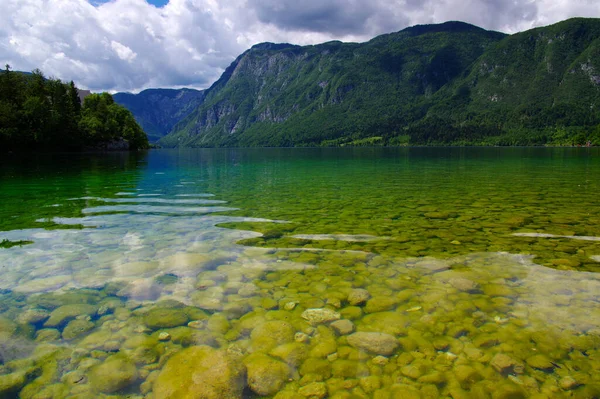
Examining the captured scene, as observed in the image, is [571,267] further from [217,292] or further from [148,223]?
[148,223]

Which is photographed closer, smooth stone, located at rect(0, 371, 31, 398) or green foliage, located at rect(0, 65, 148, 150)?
smooth stone, located at rect(0, 371, 31, 398)

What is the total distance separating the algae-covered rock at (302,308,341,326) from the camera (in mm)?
5926

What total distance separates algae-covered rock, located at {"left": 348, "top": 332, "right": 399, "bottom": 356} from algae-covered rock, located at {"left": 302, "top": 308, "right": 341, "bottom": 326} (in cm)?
62

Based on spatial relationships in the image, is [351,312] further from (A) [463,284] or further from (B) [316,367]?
(A) [463,284]

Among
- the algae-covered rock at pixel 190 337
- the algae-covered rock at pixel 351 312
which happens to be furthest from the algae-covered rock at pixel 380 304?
the algae-covered rock at pixel 190 337

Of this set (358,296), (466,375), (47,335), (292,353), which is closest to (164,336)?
(47,335)

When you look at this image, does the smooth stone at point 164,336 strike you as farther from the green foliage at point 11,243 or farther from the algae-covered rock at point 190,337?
the green foliage at point 11,243

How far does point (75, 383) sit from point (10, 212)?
603 inches

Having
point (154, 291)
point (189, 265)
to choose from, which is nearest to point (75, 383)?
point (154, 291)

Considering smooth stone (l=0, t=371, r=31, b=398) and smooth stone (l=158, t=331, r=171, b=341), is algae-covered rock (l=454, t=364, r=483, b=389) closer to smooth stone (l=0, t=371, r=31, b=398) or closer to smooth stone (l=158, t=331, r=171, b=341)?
smooth stone (l=158, t=331, r=171, b=341)

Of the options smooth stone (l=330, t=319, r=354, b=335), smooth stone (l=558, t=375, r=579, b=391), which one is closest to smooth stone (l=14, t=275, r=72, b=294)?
smooth stone (l=330, t=319, r=354, b=335)

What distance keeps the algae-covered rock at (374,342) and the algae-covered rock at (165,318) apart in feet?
9.17

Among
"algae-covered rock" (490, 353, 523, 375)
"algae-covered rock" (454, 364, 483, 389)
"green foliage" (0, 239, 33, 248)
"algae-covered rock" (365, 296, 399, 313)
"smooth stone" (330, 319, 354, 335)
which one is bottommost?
"algae-covered rock" (454, 364, 483, 389)

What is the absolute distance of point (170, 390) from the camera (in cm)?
422
